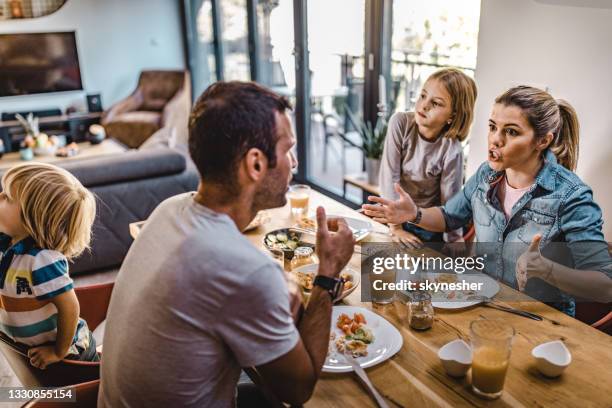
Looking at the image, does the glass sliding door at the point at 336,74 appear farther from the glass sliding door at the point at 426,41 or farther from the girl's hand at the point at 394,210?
the girl's hand at the point at 394,210

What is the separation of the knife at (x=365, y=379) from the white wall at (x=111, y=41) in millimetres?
6494

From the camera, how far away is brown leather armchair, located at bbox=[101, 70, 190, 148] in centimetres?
622

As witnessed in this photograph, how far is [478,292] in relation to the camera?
1.43 metres

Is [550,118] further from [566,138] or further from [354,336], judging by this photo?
[354,336]

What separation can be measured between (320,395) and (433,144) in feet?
5.17

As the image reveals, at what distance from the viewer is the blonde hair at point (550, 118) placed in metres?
1.66

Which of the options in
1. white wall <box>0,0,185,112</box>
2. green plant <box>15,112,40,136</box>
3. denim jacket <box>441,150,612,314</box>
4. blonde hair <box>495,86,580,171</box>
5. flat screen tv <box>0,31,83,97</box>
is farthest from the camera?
white wall <box>0,0,185,112</box>

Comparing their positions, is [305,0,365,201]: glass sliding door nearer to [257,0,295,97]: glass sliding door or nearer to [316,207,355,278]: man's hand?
[257,0,295,97]: glass sliding door

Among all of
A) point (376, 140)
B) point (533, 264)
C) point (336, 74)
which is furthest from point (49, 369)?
point (336, 74)

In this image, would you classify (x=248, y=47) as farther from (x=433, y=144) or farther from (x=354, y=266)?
(x=354, y=266)

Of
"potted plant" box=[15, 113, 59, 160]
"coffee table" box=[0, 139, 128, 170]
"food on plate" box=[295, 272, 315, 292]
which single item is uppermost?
"food on plate" box=[295, 272, 315, 292]

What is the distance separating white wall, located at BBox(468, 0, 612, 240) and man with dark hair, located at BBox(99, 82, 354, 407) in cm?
164

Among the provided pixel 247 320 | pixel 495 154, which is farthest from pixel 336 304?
pixel 495 154

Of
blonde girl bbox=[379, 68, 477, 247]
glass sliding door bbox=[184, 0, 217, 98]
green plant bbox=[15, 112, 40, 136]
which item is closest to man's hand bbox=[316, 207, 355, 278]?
blonde girl bbox=[379, 68, 477, 247]
